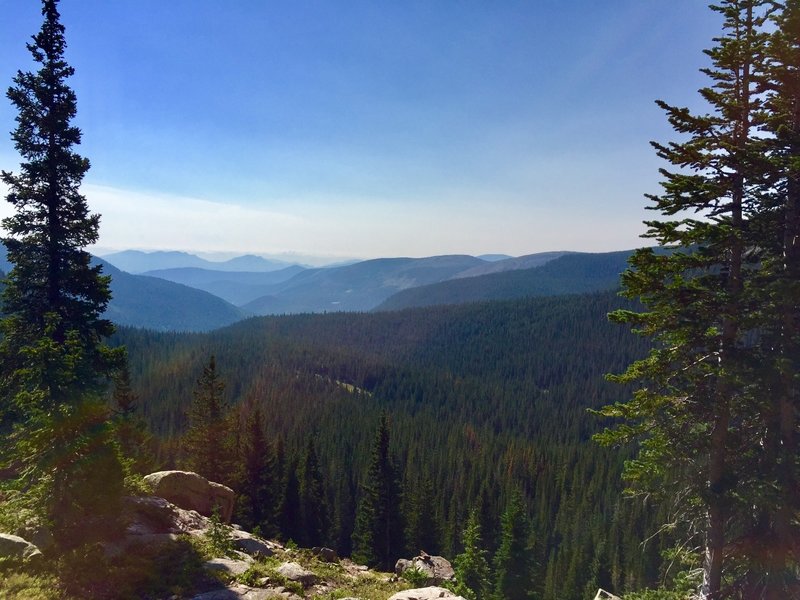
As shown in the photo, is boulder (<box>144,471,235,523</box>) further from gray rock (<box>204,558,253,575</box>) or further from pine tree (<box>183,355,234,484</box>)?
pine tree (<box>183,355,234,484</box>)

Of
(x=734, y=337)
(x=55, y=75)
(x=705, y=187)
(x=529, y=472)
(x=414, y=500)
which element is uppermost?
(x=55, y=75)

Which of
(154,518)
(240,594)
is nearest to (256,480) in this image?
(154,518)

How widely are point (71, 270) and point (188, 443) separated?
908 inches

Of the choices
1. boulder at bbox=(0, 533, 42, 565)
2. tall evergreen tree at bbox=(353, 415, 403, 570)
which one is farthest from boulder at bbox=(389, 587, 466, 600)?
tall evergreen tree at bbox=(353, 415, 403, 570)

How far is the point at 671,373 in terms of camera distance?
14.2 m

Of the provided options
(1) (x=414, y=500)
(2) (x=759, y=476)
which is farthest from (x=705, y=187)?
(1) (x=414, y=500)

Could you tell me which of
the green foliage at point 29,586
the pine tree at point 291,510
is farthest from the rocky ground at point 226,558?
the pine tree at point 291,510

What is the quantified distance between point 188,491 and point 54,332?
11.4 metres

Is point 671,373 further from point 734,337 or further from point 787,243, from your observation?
point 787,243

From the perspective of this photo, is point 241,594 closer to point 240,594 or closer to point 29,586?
point 240,594

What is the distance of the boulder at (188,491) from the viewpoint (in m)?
22.6

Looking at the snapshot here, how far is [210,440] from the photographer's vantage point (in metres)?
34.9

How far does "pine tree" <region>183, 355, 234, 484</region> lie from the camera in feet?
113

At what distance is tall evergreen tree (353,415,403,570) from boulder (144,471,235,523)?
18603 mm
